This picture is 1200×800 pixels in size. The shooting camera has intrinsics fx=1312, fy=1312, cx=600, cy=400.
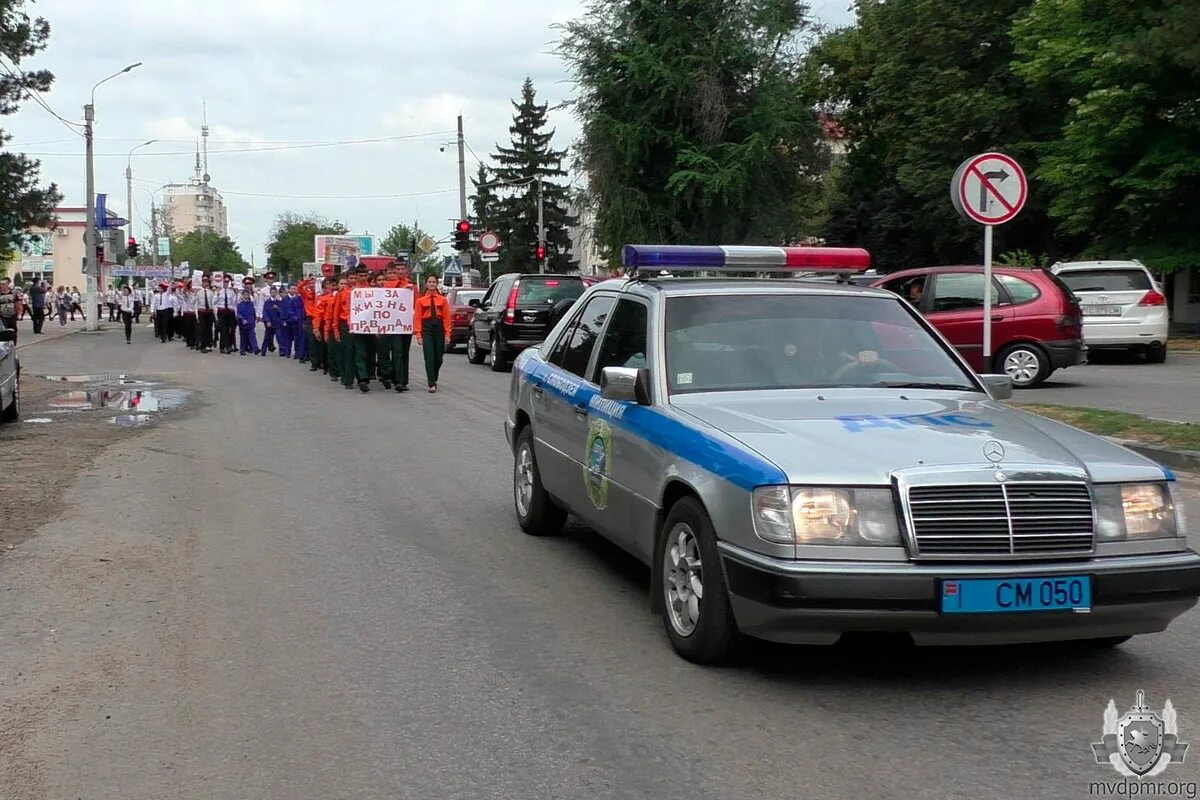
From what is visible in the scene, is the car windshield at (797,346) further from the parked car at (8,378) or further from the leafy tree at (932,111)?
the leafy tree at (932,111)

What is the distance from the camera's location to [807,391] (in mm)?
5949

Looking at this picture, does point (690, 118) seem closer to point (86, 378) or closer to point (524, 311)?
point (524, 311)

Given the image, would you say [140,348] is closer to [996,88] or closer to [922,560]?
[996,88]

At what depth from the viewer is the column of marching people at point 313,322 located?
19.0 meters

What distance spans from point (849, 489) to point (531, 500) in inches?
Answer: 142

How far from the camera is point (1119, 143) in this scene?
30.0 metres

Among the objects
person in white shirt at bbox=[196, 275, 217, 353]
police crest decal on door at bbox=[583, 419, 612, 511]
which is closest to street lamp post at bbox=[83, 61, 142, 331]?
person in white shirt at bbox=[196, 275, 217, 353]

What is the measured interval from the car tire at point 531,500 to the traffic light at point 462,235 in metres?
36.9

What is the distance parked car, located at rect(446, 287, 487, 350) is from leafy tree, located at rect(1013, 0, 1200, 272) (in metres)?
14.3

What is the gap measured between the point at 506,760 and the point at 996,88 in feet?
119


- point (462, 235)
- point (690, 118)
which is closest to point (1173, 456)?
point (690, 118)

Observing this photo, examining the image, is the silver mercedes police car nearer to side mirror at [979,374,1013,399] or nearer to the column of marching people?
side mirror at [979,374,1013,399]

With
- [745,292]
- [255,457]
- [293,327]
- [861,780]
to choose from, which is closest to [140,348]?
[293,327]

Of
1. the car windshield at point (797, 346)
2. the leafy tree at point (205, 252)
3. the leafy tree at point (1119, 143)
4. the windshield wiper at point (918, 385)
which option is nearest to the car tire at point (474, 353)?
the leafy tree at point (1119, 143)
